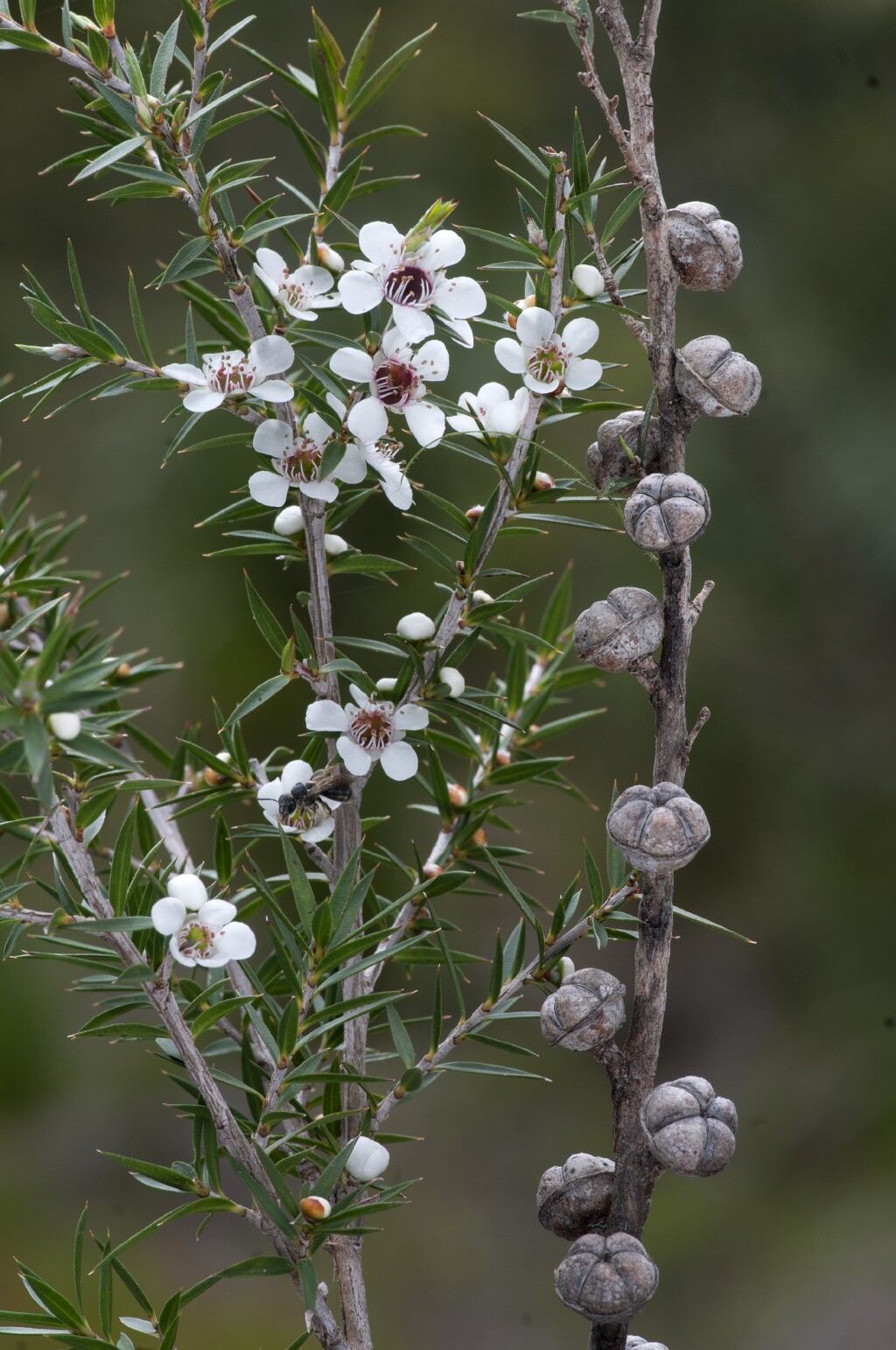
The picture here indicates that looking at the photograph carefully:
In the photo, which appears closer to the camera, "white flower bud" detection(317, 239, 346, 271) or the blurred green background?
"white flower bud" detection(317, 239, 346, 271)

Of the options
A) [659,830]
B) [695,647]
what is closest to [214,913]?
[659,830]

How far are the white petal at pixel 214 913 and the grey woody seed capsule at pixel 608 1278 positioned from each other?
0.42 feet

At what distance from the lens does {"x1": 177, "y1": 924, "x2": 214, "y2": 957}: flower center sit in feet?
1.00

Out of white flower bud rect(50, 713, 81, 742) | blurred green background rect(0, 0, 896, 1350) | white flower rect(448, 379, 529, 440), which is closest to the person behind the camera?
white flower bud rect(50, 713, 81, 742)

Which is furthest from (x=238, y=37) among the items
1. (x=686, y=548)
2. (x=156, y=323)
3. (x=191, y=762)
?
(x=686, y=548)

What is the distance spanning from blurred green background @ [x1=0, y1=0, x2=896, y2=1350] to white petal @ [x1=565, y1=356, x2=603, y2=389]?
68cm

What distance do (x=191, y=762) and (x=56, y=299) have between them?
73 centimetres

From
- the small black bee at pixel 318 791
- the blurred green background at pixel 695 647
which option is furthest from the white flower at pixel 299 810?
the blurred green background at pixel 695 647

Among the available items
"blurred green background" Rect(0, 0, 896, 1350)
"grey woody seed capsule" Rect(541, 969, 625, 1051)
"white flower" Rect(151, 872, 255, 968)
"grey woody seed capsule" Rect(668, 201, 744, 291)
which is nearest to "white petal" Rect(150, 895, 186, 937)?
"white flower" Rect(151, 872, 255, 968)

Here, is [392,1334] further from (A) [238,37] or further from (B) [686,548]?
(A) [238,37]

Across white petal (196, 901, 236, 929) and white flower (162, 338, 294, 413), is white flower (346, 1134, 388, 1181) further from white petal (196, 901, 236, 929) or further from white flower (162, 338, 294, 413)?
white flower (162, 338, 294, 413)

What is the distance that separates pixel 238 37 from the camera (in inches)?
43.3

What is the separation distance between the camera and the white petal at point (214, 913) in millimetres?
305

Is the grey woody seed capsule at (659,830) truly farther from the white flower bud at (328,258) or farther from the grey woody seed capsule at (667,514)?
the white flower bud at (328,258)
